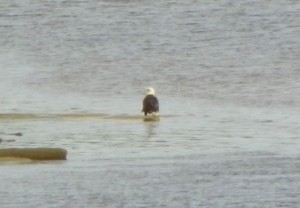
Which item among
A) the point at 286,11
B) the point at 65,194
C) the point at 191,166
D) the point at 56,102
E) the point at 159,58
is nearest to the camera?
the point at 65,194

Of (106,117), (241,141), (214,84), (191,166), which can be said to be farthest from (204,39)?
(191,166)

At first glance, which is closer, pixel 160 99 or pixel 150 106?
pixel 150 106

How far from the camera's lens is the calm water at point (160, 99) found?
2267 centimetres

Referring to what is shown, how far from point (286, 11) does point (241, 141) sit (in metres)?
30.5

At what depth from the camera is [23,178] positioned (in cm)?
2333

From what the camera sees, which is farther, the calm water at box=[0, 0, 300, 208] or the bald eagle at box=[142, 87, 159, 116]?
the bald eagle at box=[142, 87, 159, 116]

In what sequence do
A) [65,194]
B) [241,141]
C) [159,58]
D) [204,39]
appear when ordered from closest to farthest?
1. [65,194]
2. [241,141]
3. [159,58]
4. [204,39]

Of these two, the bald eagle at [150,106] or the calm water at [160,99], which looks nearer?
the calm water at [160,99]

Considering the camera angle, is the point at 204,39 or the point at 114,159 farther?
the point at 204,39

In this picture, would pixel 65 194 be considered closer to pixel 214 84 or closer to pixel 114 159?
pixel 114 159

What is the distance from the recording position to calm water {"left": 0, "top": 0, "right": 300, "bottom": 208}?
74.4 ft

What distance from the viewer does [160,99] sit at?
37.5 m

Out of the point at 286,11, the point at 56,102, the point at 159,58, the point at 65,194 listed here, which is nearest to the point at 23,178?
the point at 65,194

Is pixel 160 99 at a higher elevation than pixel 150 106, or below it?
below
